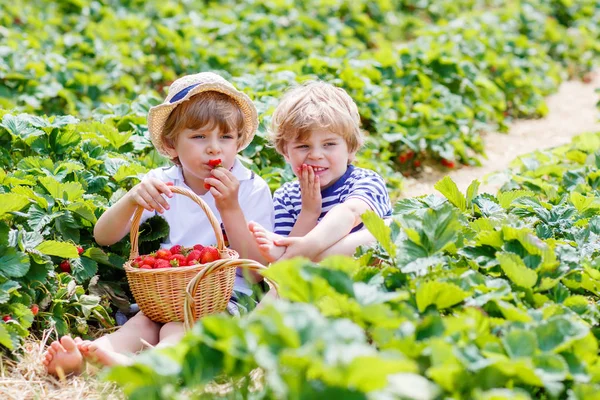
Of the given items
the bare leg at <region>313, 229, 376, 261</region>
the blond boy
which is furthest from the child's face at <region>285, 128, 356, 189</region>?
the bare leg at <region>313, 229, 376, 261</region>

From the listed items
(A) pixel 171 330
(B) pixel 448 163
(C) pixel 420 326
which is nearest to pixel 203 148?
(A) pixel 171 330

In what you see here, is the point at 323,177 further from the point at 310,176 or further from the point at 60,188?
the point at 60,188

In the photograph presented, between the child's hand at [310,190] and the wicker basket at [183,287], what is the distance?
46cm

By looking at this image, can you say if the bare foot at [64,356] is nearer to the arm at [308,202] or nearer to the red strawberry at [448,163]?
the arm at [308,202]

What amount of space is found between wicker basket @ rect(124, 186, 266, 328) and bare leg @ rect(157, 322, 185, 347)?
0.03 metres

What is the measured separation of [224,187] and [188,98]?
45cm

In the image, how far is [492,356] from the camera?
1991 mm

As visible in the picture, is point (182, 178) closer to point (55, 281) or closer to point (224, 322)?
point (55, 281)

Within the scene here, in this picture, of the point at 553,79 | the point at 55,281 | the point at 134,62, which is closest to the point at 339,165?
the point at 55,281

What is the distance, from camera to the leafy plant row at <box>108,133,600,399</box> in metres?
1.70

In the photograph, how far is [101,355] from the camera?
276 cm

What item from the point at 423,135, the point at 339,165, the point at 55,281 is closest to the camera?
the point at 55,281

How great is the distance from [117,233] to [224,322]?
5.01ft

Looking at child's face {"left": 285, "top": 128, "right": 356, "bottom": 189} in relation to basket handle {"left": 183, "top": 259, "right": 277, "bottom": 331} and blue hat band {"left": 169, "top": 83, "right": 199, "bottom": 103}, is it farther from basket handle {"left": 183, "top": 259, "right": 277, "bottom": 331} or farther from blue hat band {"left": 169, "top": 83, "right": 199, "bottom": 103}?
basket handle {"left": 183, "top": 259, "right": 277, "bottom": 331}
